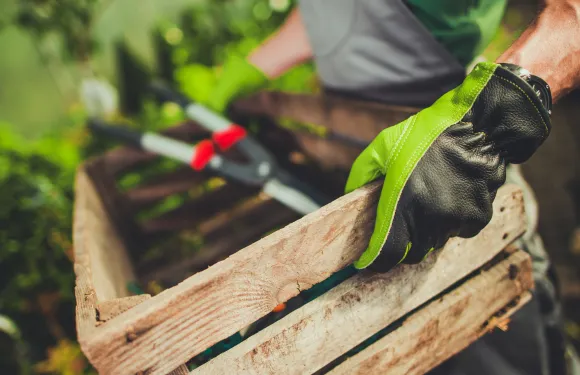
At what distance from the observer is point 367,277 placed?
1.09 metres

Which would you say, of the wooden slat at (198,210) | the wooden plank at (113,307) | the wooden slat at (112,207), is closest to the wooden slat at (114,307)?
the wooden plank at (113,307)

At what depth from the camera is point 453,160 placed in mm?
961

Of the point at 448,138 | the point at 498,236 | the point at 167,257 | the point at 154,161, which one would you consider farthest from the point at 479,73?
the point at 167,257

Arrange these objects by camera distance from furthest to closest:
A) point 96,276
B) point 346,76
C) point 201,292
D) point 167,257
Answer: point 167,257 < point 346,76 < point 96,276 < point 201,292

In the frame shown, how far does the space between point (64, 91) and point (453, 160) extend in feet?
14.7

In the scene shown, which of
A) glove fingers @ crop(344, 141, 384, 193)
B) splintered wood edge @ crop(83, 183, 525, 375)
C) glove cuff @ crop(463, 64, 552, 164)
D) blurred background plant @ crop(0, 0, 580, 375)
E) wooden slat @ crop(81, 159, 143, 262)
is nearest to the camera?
splintered wood edge @ crop(83, 183, 525, 375)

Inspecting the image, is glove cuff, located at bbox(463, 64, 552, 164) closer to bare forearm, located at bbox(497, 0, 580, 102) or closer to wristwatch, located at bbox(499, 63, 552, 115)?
wristwatch, located at bbox(499, 63, 552, 115)

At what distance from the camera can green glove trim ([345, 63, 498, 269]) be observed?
0.96 meters

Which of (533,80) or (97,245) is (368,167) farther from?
(97,245)

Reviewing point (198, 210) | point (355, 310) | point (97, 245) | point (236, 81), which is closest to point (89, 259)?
point (97, 245)

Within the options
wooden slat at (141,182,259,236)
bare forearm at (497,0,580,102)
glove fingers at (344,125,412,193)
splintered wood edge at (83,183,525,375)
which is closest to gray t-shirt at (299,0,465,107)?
bare forearm at (497,0,580,102)

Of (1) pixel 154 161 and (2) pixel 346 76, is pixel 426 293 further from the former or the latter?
(1) pixel 154 161

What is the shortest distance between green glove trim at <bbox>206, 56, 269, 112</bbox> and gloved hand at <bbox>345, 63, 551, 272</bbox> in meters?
1.48

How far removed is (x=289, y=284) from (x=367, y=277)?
0.82ft
